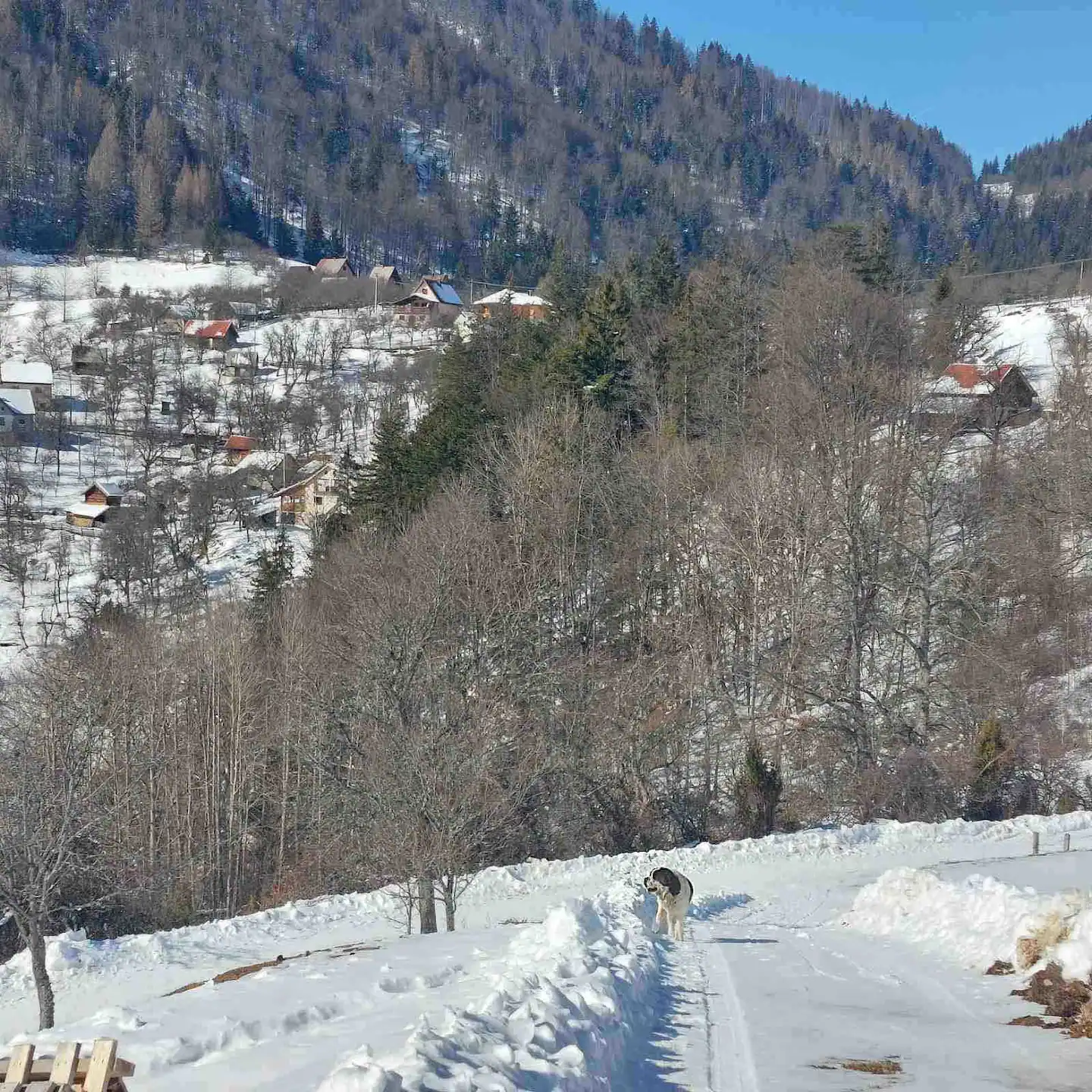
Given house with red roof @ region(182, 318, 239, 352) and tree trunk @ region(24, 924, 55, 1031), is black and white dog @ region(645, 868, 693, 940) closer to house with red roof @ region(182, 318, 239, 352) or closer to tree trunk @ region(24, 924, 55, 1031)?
tree trunk @ region(24, 924, 55, 1031)

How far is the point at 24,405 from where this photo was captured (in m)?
93.9

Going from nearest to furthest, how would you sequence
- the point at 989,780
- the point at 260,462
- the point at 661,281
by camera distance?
1. the point at 989,780
2. the point at 661,281
3. the point at 260,462

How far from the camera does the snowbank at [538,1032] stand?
560 cm

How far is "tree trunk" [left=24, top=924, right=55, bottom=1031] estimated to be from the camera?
52.4 ft

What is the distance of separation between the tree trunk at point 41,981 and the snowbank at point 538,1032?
9.05m

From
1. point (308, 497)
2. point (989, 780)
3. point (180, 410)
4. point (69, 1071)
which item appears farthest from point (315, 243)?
point (69, 1071)

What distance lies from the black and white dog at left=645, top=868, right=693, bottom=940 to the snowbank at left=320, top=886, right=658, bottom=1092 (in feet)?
11.4

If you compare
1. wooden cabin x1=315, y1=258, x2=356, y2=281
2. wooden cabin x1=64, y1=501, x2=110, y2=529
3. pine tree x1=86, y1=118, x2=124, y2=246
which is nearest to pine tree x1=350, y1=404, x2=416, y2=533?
wooden cabin x1=64, y1=501, x2=110, y2=529

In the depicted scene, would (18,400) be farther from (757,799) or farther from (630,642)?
(757,799)

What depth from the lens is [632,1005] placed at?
342 inches

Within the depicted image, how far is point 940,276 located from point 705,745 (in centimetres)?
3517

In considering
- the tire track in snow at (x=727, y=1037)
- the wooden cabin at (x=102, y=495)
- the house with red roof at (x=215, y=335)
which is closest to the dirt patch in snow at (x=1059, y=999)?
the tire track in snow at (x=727, y=1037)

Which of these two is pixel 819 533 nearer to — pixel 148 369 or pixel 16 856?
pixel 16 856

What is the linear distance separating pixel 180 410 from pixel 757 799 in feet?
264
